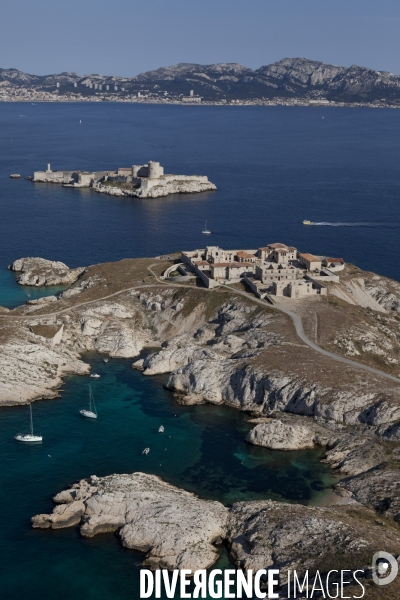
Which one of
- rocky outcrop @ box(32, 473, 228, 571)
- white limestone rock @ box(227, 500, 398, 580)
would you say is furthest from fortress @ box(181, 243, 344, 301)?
white limestone rock @ box(227, 500, 398, 580)

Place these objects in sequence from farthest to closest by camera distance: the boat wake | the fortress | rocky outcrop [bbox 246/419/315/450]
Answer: the boat wake < the fortress < rocky outcrop [bbox 246/419/315/450]

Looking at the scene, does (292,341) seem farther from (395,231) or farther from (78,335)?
(395,231)

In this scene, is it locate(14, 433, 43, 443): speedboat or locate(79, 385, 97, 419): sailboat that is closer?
locate(14, 433, 43, 443): speedboat

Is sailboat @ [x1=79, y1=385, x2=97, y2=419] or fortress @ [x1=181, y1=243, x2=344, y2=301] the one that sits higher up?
fortress @ [x1=181, y1=243, x2=344, y2=301]

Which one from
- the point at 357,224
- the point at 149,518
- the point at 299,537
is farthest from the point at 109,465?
the point at 357,224

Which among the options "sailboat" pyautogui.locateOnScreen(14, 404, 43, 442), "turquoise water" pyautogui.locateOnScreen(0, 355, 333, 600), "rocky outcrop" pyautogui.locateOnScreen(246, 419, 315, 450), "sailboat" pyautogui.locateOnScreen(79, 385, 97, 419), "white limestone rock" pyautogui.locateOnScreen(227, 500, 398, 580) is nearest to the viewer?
"white limestone rock" pyautogui.locateOnScreen(227, 500, 398, 580)

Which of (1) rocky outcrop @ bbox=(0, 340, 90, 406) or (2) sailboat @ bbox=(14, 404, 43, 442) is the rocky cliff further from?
(1) rocky outcrop @ bbox=(0, 340, 90, 406)

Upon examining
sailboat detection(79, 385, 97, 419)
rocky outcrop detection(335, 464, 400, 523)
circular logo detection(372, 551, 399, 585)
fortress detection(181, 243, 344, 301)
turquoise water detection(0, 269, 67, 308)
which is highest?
fortress detection(181, 243, 344, 301)
